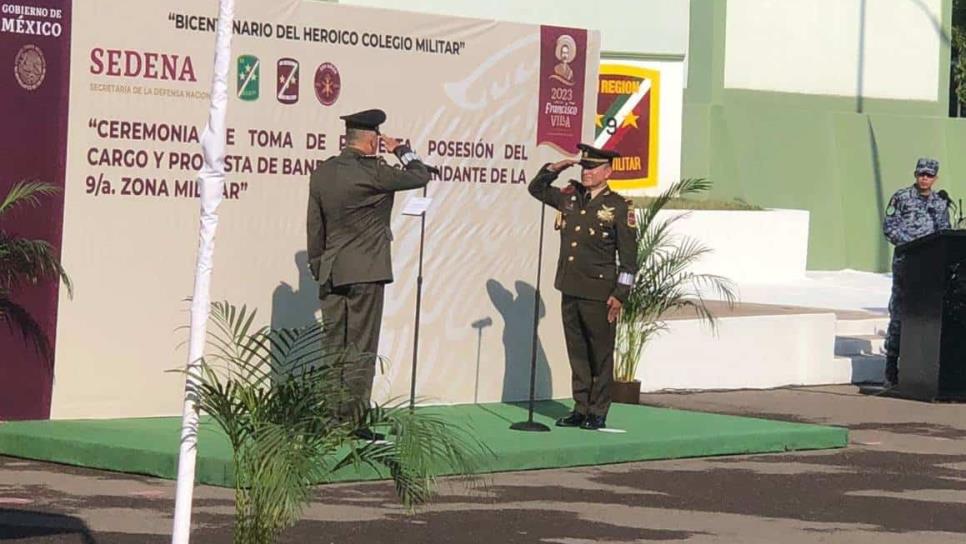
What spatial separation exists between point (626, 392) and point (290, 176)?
3487 mm

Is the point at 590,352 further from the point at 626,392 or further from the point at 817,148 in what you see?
the point at 817,148

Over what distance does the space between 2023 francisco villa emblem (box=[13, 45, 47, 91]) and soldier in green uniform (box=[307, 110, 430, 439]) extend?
1756mm

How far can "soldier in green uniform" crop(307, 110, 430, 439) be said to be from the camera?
12.3m

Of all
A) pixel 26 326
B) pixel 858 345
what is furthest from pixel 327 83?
pixel 858 345

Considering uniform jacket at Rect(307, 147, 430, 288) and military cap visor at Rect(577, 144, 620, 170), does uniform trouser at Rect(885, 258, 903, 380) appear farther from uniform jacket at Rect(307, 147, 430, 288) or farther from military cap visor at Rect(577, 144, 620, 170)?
uniform jacket at Rect(307, 147, 430, 288)

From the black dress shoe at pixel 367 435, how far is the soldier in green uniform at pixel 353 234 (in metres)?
3.69

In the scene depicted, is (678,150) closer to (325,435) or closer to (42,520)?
(42,520)

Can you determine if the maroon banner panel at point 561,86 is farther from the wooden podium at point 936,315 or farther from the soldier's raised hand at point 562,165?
the wooden podium at point 936,315

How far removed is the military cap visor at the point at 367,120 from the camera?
39.9 ft

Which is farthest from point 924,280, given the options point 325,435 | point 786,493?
point 325,435

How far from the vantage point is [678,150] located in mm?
28844

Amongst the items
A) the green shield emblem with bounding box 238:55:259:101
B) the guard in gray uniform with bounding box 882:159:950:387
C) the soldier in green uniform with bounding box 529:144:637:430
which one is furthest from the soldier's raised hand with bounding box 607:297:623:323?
the guard in gray uniform with bounding box 882:159:950:387

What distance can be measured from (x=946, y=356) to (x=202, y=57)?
7250 millimetres

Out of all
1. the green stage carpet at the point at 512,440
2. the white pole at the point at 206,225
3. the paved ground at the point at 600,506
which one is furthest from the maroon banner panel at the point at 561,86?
the white pole at the point at 206,225
